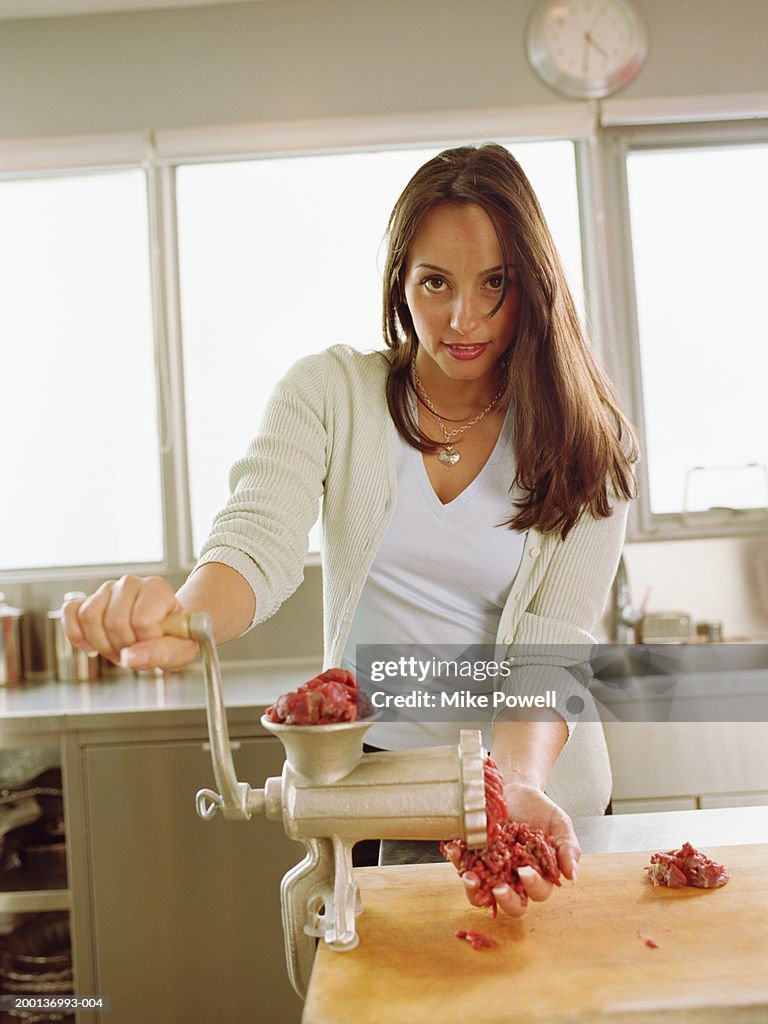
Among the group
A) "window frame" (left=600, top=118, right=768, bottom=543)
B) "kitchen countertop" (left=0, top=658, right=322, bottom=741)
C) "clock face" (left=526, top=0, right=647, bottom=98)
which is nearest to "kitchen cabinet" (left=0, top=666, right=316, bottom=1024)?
"kitchen countertop" (left=0, top=658, right=322, bottom=741)

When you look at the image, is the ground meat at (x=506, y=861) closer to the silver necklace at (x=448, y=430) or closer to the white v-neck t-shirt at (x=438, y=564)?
the white v-neck t-shirt at (x=438, y=564)

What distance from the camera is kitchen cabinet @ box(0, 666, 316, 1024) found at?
206 cm

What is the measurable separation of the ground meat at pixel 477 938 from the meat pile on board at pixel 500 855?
Answer: 3 cm

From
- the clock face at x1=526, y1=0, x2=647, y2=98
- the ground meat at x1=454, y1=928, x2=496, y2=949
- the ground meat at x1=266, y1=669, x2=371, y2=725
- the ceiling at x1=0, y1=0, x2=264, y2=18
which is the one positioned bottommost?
the ground meat at x1=454, y1=928, x2=496, y2=949

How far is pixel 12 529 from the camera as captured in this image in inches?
112

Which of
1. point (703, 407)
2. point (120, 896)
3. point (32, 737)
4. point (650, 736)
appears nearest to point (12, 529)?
point (32, 737)

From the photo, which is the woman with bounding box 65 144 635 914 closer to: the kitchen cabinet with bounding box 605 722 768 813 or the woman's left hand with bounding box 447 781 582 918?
the woman's left hand with bounding box 447 781 582 918

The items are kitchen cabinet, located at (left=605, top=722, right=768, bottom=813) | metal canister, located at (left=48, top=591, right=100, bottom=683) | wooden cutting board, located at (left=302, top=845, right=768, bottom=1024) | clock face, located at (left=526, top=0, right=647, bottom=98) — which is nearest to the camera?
wooden cutting board, located at (left=302, top=845, right=768, bottom=1024)

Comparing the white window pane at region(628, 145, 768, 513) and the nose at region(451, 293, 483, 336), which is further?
the white window pane at region(628, 145, 768, 513)

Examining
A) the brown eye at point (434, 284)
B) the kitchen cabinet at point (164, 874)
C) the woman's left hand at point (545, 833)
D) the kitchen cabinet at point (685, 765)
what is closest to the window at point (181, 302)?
the kitchen cabinet at point (164, 874)

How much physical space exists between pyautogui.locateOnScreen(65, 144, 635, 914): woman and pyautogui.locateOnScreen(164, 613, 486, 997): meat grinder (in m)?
0.39

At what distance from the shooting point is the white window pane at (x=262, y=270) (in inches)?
111

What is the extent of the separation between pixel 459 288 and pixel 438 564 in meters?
0.37

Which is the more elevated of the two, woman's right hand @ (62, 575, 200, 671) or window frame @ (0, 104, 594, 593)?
window frame @ (0, 104, 594, 593)
